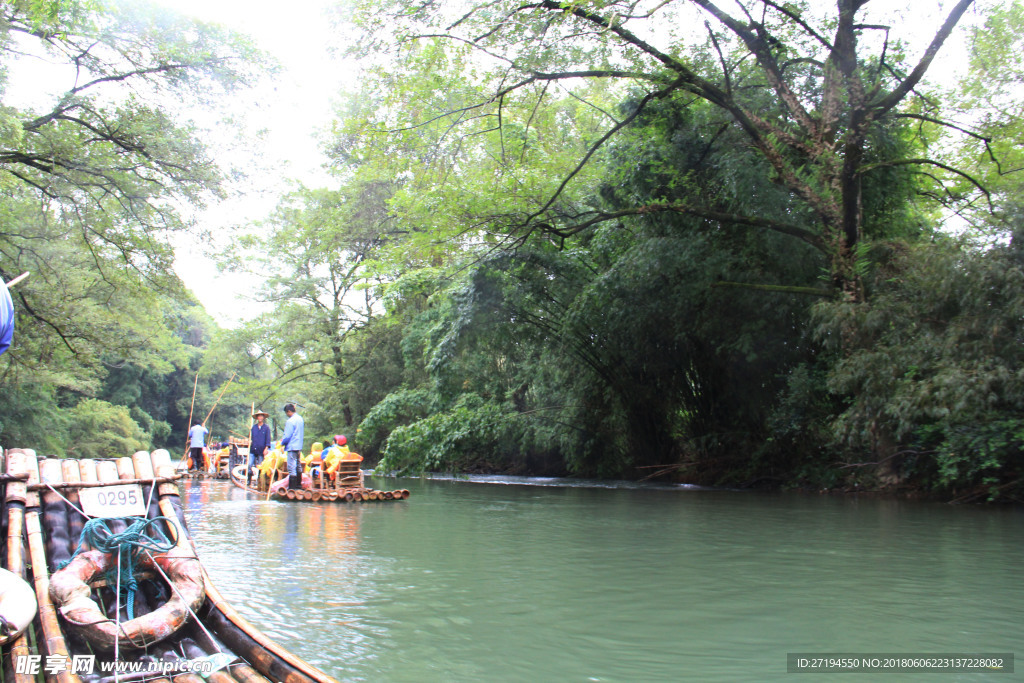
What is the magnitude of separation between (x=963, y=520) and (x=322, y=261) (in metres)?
23.3

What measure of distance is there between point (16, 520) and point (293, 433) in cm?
775

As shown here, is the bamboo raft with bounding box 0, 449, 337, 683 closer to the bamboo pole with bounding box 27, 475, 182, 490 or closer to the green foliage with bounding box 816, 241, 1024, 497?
the bamboo pole with bounding box 27, 475, 182, 490

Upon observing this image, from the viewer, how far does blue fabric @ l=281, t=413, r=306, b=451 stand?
38.8 feet

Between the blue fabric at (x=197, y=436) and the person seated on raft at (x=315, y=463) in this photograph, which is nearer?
the person seated on raft at (x=315, y=463)

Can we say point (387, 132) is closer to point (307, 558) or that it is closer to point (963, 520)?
point (307, 558)

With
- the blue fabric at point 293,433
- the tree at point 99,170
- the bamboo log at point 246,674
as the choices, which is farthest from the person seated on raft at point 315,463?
the bamboo log at point 246,674

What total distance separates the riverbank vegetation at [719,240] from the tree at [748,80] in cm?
5

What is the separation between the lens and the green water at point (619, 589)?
12.3ft

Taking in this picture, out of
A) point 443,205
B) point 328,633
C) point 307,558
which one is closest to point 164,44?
point 443,205

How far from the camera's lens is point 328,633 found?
4117 millimetres

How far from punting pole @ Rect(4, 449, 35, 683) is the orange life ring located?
0.69ft

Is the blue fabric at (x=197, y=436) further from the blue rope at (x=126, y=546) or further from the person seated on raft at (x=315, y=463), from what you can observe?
the blue rope at (x=126, y=546)

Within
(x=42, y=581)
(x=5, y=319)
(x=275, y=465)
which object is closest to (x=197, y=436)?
(x=275, y=465)

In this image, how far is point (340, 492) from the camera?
37.7 ft
